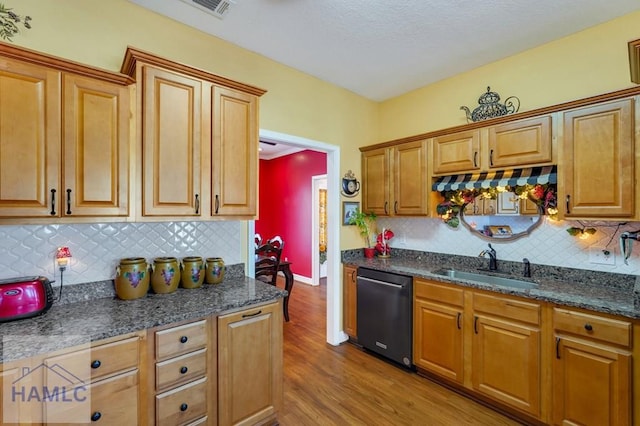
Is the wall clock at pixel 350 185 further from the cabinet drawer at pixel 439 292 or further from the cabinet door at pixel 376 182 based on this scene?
the cabinet drawer at pixel 439 292

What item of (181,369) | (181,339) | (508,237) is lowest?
(181,369)

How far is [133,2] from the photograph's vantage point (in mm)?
2039

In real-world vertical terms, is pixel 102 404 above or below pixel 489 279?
below

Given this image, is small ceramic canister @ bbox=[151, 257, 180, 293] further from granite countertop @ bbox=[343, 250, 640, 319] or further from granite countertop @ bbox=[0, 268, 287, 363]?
granite countertop @ bbox=[343, 250, 640, 319]

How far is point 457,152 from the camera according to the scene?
108 inches

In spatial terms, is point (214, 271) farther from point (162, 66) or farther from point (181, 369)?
point (162, 66)

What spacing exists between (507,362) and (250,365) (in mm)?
1861

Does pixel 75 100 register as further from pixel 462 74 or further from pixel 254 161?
pixel 462 74

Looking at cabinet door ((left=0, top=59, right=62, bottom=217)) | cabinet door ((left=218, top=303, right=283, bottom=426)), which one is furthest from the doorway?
cabinet door ((left=0, top=59, right=62, bottom=217))

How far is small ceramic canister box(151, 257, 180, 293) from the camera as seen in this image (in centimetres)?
198

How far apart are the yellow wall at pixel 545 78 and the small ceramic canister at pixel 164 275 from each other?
291cm

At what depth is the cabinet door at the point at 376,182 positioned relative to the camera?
332cm

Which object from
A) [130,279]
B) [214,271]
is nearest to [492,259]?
[214,271]

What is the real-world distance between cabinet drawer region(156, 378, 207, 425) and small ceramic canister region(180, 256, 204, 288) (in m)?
0.65
